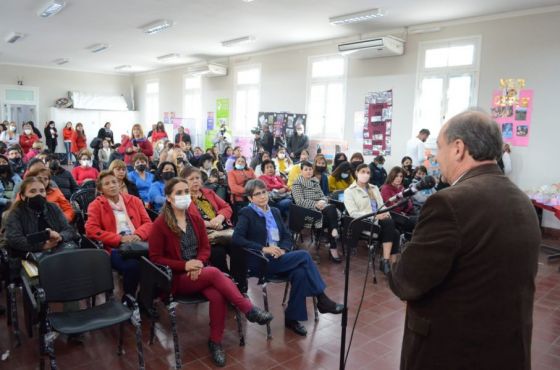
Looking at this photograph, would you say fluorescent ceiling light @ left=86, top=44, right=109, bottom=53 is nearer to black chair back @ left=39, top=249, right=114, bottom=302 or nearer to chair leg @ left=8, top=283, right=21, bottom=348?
chair leg @ left=8, top=283, right=21, bottom=348

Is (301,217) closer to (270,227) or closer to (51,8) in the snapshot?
(270,227)

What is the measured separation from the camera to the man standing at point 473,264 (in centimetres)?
123

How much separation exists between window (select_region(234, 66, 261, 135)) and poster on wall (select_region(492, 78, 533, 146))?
607cm

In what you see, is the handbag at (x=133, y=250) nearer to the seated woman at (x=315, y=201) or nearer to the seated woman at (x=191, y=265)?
the seated woman at (x=191, y=265)

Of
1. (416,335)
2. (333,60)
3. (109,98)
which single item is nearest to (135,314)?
(416,335)

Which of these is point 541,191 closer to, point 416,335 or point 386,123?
point 386,123

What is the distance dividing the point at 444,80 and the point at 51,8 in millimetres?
6950

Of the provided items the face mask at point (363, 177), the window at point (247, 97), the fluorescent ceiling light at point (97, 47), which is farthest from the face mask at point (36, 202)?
the fluorescent ceiling light at point (97, 47)

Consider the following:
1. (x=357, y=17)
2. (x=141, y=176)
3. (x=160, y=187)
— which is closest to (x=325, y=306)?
(x=160, y=187)

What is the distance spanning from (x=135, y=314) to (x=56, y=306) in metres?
1.52

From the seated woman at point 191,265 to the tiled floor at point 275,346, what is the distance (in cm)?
23

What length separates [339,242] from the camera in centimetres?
589

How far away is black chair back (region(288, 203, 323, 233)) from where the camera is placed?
4883mm

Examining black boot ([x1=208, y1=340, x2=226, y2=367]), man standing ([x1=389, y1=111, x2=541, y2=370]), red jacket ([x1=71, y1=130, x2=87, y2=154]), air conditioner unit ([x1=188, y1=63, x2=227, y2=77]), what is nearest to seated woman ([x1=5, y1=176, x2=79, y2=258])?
black boot ([x1=208, y1=340, x2=226, y2=367])
